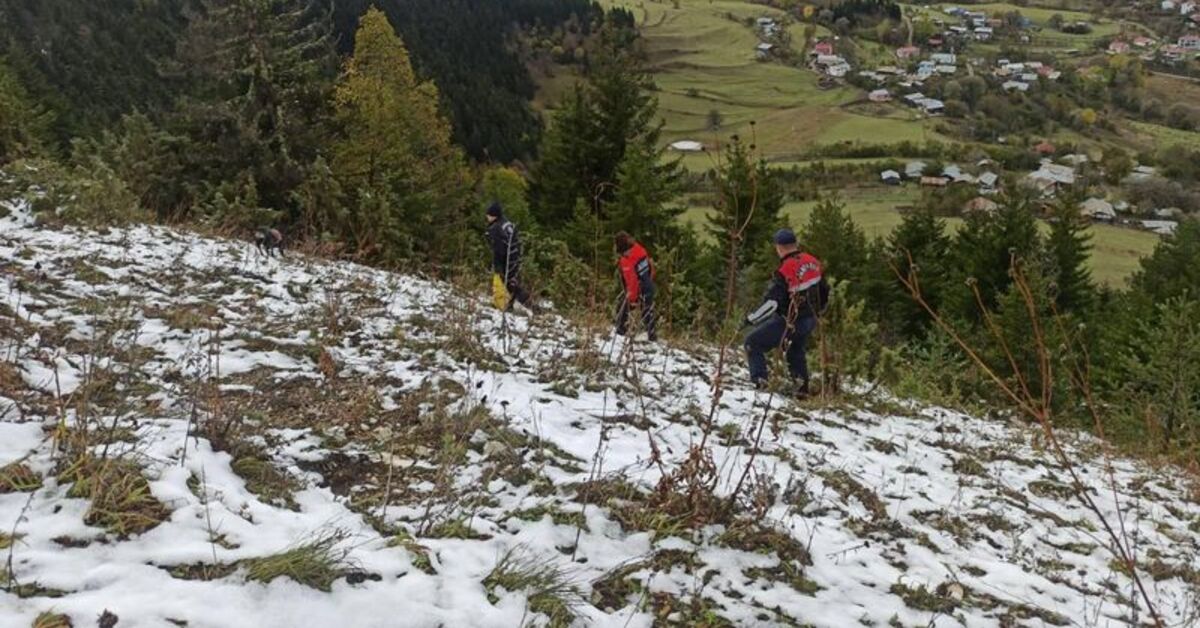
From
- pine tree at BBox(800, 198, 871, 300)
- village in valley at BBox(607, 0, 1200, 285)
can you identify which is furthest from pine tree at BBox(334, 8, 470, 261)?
pine tree at BBox(800, 198, 871, 300)

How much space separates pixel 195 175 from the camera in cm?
2114

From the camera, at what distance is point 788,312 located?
7.03m

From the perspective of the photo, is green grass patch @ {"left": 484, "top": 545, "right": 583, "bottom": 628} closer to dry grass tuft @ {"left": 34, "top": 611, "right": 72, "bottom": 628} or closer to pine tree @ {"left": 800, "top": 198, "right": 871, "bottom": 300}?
dry grass tuft @ {"left": 34, "top": 611, "right": 72, "bottom": 628}

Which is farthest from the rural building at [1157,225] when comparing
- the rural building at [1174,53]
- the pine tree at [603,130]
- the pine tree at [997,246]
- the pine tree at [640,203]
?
the rural building at [1174,53]

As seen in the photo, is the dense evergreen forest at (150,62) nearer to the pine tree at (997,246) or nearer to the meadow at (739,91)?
the meadow at (739,91)

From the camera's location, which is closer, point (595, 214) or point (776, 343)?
point (776, 343)

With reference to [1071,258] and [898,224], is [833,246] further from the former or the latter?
[898,224]

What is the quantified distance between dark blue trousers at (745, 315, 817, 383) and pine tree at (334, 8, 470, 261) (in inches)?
565

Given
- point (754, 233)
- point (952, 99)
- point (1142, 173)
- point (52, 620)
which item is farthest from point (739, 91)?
point (52, 620)

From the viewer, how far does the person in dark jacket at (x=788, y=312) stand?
722 cm

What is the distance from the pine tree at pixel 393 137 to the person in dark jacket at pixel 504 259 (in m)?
10.8

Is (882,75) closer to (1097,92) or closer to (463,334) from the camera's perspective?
(1097,92)

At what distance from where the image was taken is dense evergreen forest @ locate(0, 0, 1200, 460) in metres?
9.87

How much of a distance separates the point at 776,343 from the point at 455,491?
443cm
